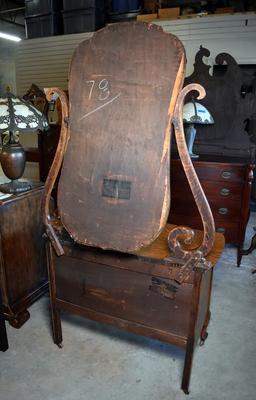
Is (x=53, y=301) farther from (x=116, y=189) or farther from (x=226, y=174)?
(x=226, y=174)

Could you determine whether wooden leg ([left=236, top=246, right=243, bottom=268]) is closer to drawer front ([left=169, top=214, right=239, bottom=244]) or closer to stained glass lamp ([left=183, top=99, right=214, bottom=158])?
drawer front ([left=169, top=214, right=239, bottom=244])

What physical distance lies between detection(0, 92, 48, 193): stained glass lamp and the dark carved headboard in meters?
1.73

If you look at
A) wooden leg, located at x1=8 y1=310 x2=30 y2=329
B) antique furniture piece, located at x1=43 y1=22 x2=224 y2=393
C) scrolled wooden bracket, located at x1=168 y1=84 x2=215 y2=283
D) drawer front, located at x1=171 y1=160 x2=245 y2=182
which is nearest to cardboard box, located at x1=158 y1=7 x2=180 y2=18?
drawer front, located at x1=171 y1=160 x2=245 y2=182

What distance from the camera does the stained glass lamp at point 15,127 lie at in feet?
5.46

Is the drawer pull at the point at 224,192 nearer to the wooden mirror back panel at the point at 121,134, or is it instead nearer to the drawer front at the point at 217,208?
the drawer front at the point at 217,208

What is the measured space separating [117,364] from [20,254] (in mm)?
880

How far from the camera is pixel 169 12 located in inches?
164

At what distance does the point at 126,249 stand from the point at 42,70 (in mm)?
4888

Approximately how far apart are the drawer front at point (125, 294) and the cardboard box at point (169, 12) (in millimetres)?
4020

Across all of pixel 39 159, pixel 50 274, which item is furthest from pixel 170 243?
pixel 39 159

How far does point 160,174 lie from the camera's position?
1.10 metres

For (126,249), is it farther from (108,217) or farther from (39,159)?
(39,159)

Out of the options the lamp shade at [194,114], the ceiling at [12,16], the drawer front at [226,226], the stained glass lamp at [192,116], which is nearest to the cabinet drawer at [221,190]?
the drawer front at [226,226]

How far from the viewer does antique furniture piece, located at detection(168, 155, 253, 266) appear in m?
2.51
